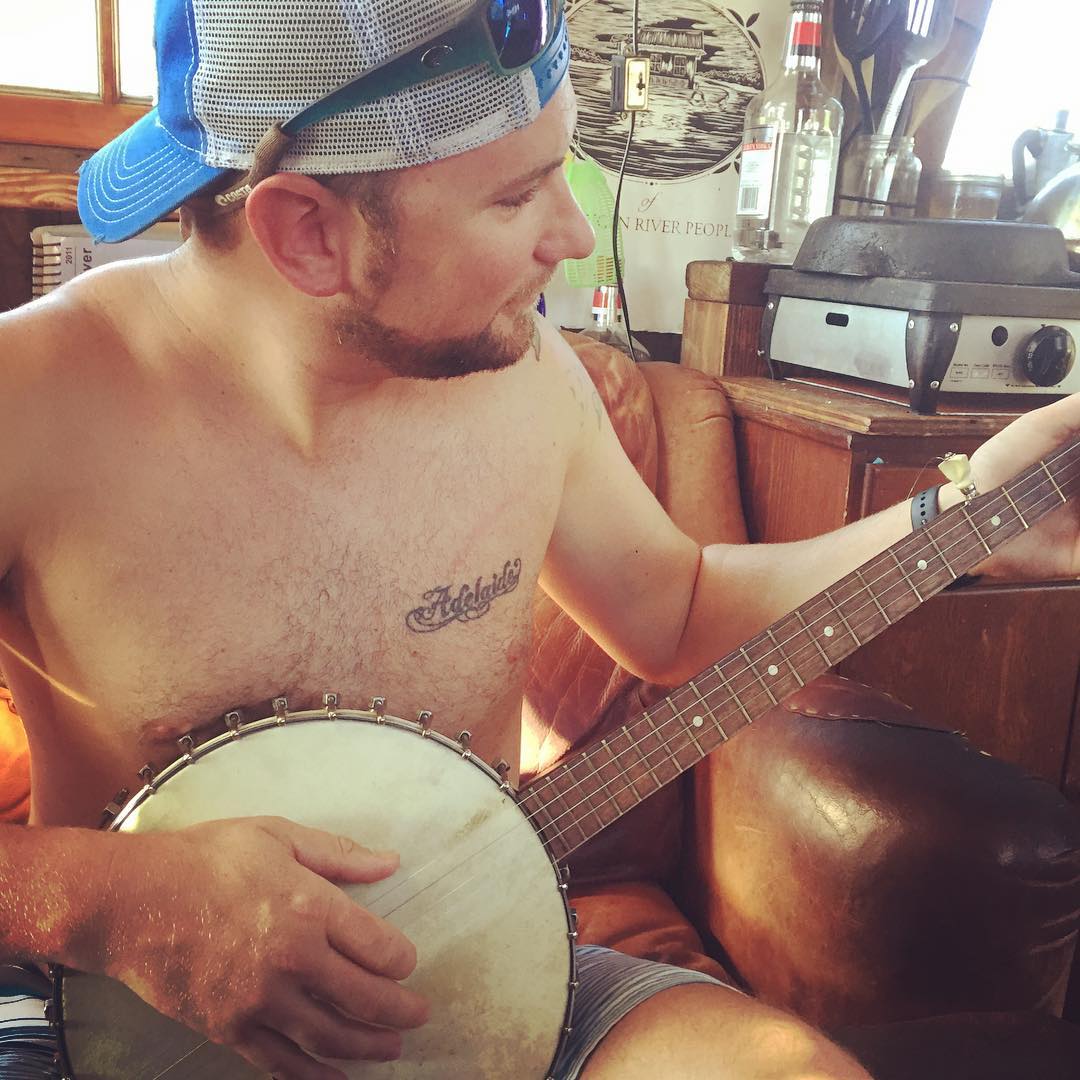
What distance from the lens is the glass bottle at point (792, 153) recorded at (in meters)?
1.93

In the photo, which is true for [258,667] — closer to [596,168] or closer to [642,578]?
[642,578]

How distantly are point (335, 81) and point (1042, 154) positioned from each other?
72.9 inches

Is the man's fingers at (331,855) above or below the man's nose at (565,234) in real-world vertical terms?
below

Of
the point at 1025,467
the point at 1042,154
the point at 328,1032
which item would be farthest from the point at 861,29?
the point at 328,1032

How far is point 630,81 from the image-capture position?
6.38 ft

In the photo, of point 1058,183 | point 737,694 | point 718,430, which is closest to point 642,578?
point 737,694

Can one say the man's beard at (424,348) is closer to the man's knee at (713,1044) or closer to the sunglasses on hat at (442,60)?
the sunglasses on hat at (442,60)

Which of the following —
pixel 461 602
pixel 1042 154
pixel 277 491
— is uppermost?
pixel 1042 154

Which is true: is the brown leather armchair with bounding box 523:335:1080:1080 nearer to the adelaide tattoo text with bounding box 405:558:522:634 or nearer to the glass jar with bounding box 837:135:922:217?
the adelaide tattoo text with bounding box 405:558:522:634

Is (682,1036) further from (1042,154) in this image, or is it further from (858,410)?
(1042,154)

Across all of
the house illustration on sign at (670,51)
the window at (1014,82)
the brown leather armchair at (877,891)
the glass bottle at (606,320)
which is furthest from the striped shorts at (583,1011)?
the window at (1014,82)

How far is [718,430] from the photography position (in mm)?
1718

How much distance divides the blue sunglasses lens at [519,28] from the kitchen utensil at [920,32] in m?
1.42

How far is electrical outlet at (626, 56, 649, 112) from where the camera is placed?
1.94 metres
